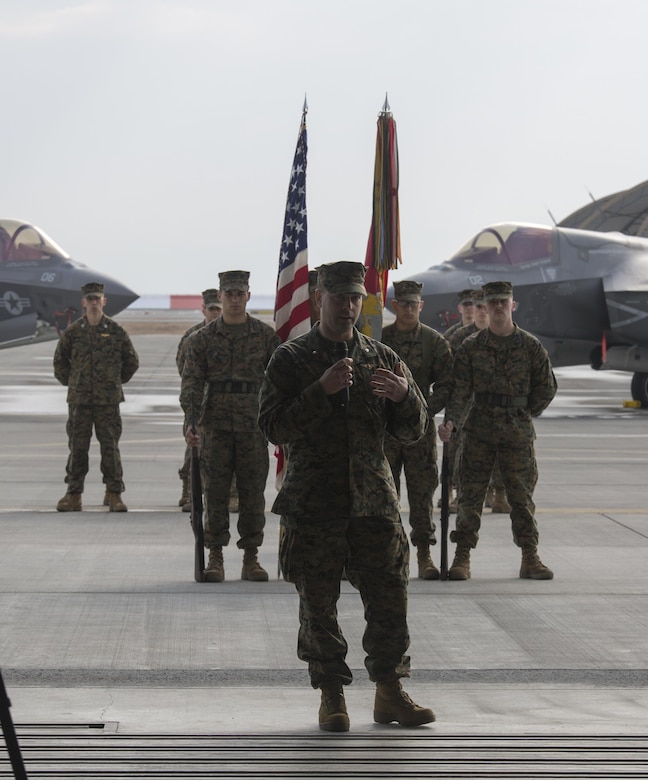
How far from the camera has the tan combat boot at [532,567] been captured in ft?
27.2

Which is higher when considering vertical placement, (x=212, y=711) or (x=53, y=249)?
(x=53, y=249)

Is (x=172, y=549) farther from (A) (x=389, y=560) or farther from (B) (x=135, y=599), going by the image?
(A) (x=389, y=560)

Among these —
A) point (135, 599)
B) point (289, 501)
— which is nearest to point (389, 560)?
point (289, 501)

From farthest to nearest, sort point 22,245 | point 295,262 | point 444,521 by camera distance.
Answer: point 22,245 < point 444,521 < point 295,262

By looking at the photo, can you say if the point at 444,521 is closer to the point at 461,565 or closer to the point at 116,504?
the point at 461,565

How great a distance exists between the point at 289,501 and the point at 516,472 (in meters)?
3.47

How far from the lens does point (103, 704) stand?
539 cm

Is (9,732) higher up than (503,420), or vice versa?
(503,420)

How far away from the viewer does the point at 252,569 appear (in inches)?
325

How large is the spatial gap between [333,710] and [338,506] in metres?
0.78

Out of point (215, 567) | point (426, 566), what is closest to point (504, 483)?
point (426, 566)

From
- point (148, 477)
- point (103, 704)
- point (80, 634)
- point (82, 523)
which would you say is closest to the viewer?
point (103, 704)

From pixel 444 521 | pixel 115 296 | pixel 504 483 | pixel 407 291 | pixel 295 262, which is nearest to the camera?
pixel 295 262

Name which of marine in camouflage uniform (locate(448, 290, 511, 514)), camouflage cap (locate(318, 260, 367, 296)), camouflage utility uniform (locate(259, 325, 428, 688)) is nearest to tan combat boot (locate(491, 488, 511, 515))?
marine in camouflage uniform (locate(448, 290, 511, 514))
